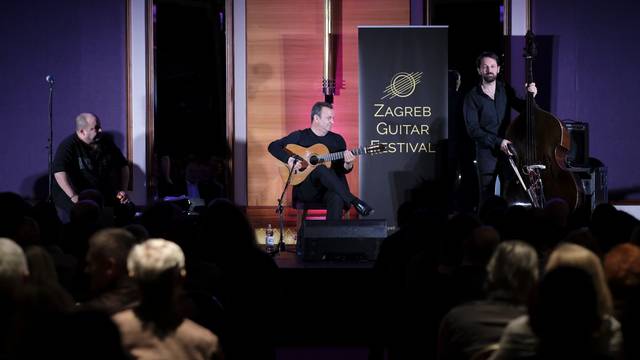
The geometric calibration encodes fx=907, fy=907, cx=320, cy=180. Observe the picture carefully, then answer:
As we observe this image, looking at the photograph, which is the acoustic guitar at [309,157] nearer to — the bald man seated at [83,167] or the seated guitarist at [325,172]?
the seated guitarist at [325,172]

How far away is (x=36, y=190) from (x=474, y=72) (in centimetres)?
→ 445

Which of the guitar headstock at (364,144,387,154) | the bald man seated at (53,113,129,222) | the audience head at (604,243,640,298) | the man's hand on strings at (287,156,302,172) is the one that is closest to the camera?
the audience head at (604,243,640,298)

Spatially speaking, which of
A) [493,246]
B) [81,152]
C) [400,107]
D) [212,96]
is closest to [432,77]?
[400,107]

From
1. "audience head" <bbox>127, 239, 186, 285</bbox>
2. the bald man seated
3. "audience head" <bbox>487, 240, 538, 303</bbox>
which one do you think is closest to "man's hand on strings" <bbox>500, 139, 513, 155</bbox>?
the bald man seated

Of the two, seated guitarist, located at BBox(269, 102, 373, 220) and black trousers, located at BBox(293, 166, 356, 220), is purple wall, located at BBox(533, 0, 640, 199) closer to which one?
seated guitarist, located at BBox(269, 102, 373, 220)

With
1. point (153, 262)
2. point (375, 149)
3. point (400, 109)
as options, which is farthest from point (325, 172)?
point (153, 262)

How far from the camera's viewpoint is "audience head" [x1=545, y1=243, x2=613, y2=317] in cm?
252

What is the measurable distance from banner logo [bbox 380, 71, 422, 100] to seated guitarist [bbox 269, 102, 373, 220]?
669 mm

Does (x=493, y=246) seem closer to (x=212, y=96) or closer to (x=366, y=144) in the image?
(x=366, y=144)

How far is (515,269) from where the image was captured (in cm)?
284

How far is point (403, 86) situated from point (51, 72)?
3.51m

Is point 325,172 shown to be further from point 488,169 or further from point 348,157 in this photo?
point 488,169

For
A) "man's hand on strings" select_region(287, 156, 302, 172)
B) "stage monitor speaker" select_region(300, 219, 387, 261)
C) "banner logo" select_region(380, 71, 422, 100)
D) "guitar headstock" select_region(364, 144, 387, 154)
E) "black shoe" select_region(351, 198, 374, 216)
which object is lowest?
"stage monitor speaker" select_region(300, 219, 387, 261)

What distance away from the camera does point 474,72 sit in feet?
29.0
